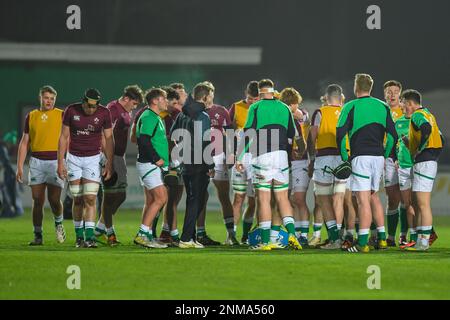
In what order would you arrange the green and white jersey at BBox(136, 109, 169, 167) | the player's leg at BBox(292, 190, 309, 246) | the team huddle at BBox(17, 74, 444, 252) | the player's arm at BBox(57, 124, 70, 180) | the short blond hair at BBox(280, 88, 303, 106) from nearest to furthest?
the team huddle at BBox(17, 74, 444, 252)
the player's arm at BBox(57, 124, 70, 180)
the green and white jersey at BBox(136, 109, 169, 167)
the short blond hair at BBox(280, 88, 303, 106)
the player's leg at BBox(292, 190, 309, 246)

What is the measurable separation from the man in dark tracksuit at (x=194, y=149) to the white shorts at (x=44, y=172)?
1773mm

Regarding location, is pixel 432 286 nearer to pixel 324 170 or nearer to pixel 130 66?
pixel 324 170

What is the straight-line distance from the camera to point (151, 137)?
1633 cm

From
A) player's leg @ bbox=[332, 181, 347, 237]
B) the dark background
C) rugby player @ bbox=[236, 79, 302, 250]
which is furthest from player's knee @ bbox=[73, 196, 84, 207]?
the dark background

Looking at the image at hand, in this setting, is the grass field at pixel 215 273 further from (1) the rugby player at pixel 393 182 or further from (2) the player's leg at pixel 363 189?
(1) the rugby player at pixel 393 182

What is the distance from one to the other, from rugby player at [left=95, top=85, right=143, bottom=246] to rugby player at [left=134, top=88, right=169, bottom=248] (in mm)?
812

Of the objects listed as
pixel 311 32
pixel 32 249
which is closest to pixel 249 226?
pixel 32 249

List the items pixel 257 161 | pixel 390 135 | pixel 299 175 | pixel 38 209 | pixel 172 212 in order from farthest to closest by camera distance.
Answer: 1. pixel 299 175
2. pixel 172 212
3. pixel 38 209
4. pixel 257 161
5. pixel 390 135

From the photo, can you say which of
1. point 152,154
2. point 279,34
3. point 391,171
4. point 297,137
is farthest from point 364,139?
point 279,34

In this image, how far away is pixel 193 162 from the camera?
16547mm

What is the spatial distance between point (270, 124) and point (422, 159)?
2220mm

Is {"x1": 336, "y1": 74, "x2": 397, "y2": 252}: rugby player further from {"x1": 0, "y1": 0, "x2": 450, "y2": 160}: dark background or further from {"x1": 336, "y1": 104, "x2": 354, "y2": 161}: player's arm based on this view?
{"x1": 0, "y1": 0, "x2": 450, "y2": 160}: dark background

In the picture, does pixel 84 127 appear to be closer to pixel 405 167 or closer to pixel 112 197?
pixel 112 197

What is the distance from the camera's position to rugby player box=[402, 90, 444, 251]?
16.3m
